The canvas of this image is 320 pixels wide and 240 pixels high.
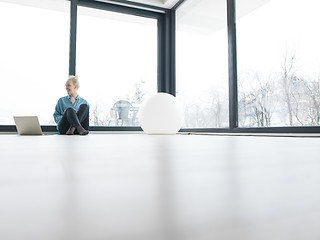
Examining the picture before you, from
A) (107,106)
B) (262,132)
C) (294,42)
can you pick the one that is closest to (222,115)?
(262,132)

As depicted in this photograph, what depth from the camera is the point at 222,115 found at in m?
2.66

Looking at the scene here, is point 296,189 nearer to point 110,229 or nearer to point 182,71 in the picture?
point 110,229

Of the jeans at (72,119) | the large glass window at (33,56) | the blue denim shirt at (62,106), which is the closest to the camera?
the jeans at (72,119)

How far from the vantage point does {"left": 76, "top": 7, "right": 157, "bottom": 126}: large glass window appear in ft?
10.6

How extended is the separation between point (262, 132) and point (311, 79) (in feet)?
1.72

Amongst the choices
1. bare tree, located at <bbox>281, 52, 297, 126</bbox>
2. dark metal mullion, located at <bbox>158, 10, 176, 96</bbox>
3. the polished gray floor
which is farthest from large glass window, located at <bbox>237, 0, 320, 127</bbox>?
the polished gray floor

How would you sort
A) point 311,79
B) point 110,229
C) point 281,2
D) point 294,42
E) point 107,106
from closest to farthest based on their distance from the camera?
point 110,229 < point 311,79 < point 294,42 < point 281,2 < point 107,106

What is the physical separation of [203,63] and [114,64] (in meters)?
1.14

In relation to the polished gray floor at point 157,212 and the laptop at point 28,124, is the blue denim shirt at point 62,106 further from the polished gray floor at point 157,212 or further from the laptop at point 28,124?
the polished gray floor at point 157,212

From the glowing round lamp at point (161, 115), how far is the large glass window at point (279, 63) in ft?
2.08

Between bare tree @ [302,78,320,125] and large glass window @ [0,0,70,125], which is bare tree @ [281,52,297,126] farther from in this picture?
large glass window @ [0,0,70,125]

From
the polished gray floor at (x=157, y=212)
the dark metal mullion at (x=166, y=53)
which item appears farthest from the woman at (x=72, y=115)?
the polished gray floor at (x=157, y=212)

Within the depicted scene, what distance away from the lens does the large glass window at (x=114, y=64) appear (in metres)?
3.24

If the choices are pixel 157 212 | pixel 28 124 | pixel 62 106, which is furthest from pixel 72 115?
pixel 157 212
